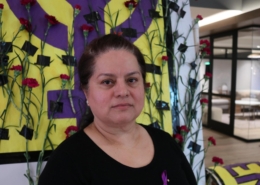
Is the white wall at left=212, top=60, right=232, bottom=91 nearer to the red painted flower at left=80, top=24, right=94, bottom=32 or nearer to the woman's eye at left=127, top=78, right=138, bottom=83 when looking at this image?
the red painted flower at left=80, top=24, right=94, bottom=32

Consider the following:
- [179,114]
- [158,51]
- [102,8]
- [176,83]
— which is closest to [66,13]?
[102,8]

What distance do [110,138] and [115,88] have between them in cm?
20

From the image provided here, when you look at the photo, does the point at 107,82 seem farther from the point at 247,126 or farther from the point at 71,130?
the point at 247,126

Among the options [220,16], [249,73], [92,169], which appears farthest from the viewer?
[249,73]

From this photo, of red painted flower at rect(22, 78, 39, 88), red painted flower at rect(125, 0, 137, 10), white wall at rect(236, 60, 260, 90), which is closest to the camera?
red painted flower at rect(22, 78, 39, 88)

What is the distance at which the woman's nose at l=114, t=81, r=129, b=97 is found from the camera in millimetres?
819

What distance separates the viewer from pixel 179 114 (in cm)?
165

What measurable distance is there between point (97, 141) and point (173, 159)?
327mm

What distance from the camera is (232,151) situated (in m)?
4.37

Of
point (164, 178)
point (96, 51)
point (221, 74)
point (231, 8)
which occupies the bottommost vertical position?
point (164, 178)

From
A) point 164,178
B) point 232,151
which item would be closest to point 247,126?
point 232,151

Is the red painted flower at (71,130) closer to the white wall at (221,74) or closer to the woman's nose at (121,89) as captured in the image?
the woman's nose at (121,89)

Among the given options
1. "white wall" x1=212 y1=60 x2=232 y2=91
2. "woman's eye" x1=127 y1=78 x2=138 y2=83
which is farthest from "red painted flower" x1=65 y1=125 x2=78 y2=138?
"white wall" x1=212 y1=60 x2=232 y2=91

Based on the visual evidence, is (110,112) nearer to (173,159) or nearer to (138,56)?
(138,56)
